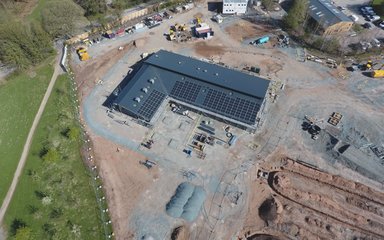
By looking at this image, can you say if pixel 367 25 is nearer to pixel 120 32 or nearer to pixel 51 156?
pixel 120 32

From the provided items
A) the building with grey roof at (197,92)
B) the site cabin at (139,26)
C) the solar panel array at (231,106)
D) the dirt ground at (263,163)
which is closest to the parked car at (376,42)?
the dirt ground at (263,163)

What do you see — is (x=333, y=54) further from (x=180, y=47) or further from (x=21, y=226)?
(x=21, y=226)

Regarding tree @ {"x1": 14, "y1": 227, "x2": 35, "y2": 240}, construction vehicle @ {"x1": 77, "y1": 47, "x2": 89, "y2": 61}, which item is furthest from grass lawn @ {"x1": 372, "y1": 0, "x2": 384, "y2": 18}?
tree @ {"x1": 14, "y1": 227, "x2": 35, "y2": 240}

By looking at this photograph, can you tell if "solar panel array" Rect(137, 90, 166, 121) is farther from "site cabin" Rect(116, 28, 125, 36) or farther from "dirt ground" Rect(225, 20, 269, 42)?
"dirt ground" Rect(225, 20, 269, 42)

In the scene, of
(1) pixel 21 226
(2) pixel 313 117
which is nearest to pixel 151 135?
(1) pixel 21 226

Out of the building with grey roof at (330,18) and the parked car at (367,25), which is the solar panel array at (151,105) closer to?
the building with grey roof at (330,18)
